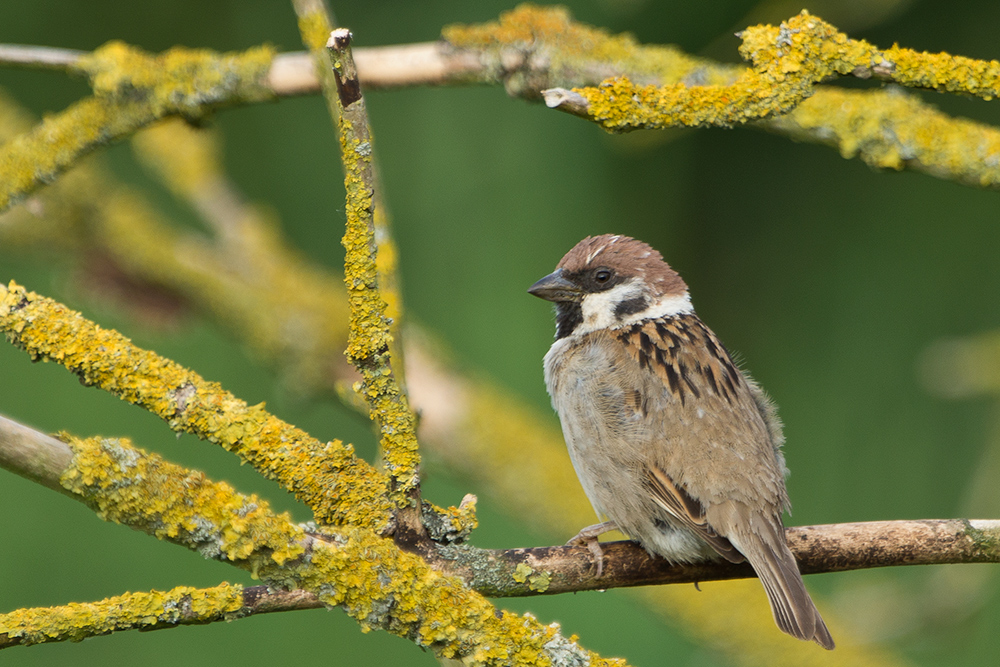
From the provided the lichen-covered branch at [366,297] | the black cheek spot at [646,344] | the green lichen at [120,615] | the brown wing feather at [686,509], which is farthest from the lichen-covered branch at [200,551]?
the black cheek spot at [646,344]

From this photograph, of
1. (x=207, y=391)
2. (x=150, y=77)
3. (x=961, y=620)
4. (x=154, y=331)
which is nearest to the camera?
(x=207, y=391)

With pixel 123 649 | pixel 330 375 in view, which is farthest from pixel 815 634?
pixel 123 649

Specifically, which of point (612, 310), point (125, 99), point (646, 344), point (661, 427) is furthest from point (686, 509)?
point (125, 99)

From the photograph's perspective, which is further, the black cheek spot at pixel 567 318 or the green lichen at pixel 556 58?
the black cheek spot at pixel 567 318

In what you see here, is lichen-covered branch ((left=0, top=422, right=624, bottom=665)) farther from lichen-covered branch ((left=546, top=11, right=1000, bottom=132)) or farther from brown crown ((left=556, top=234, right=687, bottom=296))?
brown crown ((left=556, top=234, right=687, bottom=296))

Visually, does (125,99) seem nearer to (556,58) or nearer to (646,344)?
(556,58)

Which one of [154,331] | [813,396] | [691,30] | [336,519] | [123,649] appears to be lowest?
[336,519]

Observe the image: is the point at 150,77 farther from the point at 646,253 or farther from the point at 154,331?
the point at 154,331

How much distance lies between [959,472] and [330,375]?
1.85m

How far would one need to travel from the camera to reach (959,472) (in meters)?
2.63

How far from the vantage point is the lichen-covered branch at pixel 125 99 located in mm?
1707

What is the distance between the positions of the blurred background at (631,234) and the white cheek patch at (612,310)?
0.66m

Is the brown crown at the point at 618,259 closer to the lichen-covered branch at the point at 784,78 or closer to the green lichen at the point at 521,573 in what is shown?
the lichen-covered branch at the point at 784,78

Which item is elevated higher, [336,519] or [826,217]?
[826,217]
